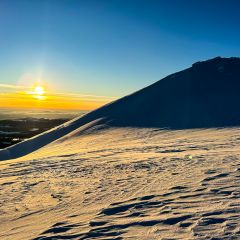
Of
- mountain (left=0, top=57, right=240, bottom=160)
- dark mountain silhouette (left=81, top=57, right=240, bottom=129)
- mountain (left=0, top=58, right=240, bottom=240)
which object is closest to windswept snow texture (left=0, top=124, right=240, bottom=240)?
mountain (left=0, top=58, right=240, bottom=240)

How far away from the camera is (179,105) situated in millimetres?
48875

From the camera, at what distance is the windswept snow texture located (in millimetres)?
7863

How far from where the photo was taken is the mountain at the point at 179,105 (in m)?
41.7

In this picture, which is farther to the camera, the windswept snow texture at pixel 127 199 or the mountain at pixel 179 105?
the mountain at pixel 179 105

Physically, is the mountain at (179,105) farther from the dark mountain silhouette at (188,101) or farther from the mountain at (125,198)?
the mountain at (125,198)

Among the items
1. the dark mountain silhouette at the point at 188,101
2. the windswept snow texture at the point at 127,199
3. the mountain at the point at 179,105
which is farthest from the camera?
the dark mountain silhouette at the point at 188,101

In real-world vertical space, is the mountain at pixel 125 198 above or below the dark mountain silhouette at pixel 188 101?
below

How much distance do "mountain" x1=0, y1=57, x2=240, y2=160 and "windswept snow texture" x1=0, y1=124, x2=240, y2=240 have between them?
2228 cm

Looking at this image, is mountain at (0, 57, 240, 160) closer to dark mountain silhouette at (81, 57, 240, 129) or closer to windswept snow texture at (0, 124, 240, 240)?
dark mountain silhouette at (81, 57, 240, 129)

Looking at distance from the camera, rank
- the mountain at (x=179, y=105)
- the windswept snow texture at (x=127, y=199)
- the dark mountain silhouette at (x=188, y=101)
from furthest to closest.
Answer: the dark mountain silhouette at (x=188, y=101), the mountain at (x=179, y=105), the windswept snow texture at (x=127, y=199)

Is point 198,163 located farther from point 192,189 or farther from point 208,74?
point 208,74

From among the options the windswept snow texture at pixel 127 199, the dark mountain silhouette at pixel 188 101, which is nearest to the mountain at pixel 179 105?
the dark mountain silhouette at pixel 188 101

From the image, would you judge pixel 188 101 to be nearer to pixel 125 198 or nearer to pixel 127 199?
pixel 125 198

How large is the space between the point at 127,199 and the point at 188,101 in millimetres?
40522
